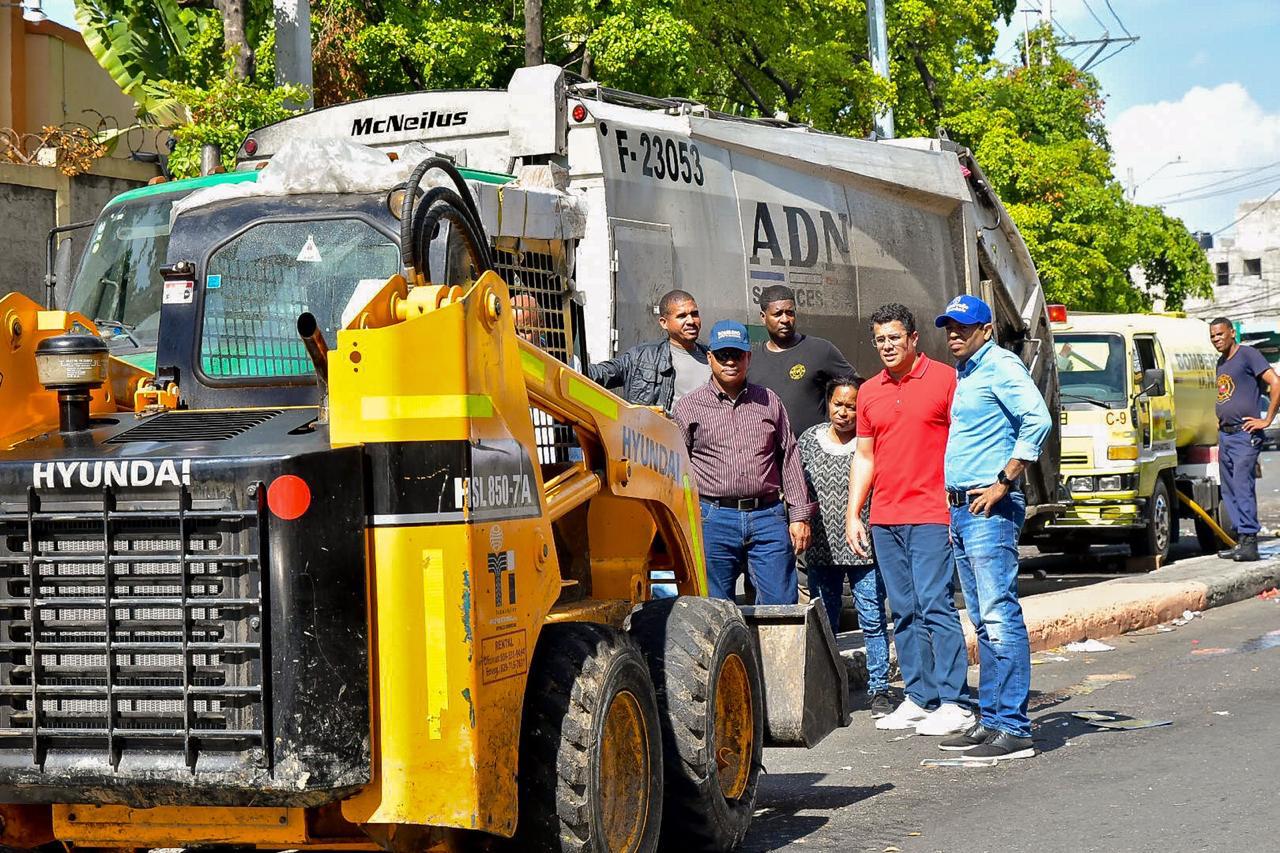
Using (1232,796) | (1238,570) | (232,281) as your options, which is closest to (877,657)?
(1232,796)

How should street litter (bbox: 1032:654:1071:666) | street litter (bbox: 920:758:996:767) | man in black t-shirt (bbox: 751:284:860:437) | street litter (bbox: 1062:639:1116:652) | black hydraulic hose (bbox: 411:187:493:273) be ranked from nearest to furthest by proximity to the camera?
black hydraulic hose (bbox: 411:187:493:273), street litter (bbox: 920:758:996:767), man in black t-shirt (bbox: 751:284:860:437), street litter (bbox: 1032:654:1071:666), street litter (bbox: 1062:639:1116:652)

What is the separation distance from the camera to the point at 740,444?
324 inches

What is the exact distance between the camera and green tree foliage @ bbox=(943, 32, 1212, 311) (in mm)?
29391

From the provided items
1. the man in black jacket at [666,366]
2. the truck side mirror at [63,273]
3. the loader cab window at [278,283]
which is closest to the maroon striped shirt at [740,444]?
the man in black jacket at [666,366]

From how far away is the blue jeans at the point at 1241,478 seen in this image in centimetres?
1545

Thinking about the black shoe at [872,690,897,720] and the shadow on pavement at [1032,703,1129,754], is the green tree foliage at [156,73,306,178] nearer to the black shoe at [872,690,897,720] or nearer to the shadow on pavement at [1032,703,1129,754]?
the black shoe at [872,690,897,720]

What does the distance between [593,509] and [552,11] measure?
1497cm

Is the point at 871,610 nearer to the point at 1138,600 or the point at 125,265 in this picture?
the point at 1138,600

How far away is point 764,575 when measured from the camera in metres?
8.34

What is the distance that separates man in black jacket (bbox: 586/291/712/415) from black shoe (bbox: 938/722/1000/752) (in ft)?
6.86

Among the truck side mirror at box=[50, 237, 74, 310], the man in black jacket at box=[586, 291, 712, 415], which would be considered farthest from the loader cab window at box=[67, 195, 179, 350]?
the man in black jacket at box=[586, 291, 712, 415]

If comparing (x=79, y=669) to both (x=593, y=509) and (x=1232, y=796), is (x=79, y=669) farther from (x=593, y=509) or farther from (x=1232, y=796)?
(x=1232, y=796)

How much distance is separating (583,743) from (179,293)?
2.13 meters

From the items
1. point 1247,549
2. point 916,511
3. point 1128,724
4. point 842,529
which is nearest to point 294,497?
point 916,511
